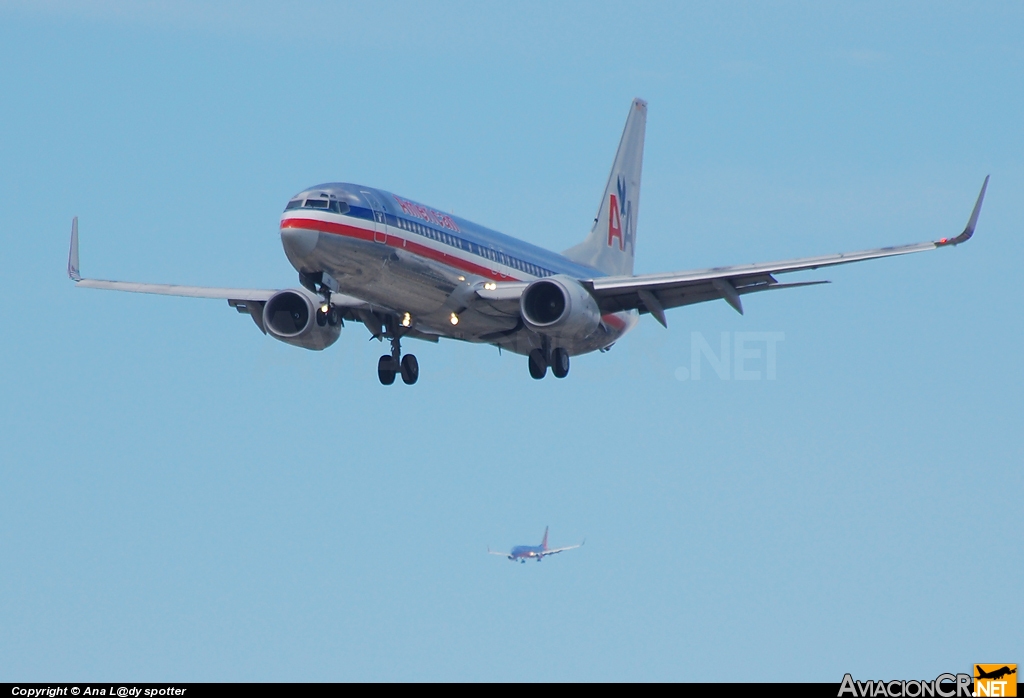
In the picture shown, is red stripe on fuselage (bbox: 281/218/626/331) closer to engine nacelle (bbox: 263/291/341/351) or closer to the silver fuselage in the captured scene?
the silver fuselage

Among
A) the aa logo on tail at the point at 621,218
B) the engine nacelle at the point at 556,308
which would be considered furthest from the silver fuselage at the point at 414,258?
the aa logo on tail at the point at 621,218

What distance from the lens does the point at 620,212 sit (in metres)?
65.3

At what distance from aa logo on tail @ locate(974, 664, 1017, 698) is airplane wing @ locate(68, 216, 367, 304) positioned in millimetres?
22844

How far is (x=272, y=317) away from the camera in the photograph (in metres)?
50.0

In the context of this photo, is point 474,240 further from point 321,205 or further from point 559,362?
point 321,205

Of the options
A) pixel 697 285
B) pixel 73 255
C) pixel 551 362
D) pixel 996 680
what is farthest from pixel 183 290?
pixel 996 680

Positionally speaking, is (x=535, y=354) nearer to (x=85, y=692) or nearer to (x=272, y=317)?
(x=272, y=317)

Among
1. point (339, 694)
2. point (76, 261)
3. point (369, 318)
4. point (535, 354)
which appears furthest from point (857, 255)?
point (76, 261)

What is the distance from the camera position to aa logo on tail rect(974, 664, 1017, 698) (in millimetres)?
32344

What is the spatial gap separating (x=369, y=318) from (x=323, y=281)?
577cm

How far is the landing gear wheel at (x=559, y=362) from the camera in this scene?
5184 cm

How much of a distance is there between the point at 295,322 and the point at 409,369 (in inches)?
156

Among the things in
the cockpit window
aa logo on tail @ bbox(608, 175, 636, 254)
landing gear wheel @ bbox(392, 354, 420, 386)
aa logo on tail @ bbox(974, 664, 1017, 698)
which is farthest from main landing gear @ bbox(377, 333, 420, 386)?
aa logo on tail @ bbox(974, 664, 1017, 698)

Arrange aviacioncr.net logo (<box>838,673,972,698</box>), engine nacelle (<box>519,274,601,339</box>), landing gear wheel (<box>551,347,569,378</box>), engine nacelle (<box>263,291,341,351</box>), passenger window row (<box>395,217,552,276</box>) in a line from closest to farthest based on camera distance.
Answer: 1. aviacioncr.net logo (<box>838,673,972,698</box>)
2. passenger window row (<box>395,217,552,276</box>)
3. engine nacelle (<box>519,274,601,339</box>)
4. engine nacelle (<box>263,291,341,351</box>)
5. landing gear wheel (<box>551,347,569,378</box>)
